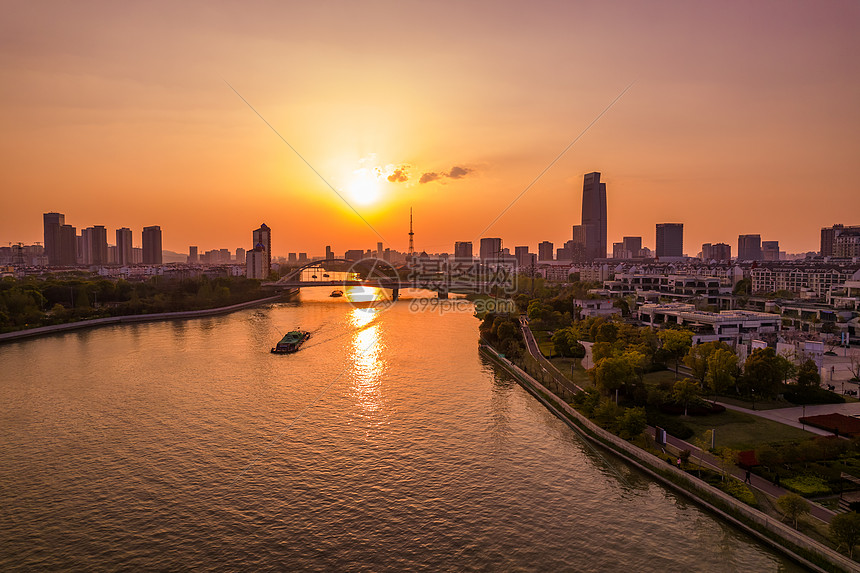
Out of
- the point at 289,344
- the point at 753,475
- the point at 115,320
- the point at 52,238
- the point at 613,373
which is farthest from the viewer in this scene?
the point at 52,238

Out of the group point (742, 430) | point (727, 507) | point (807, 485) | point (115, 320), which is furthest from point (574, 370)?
point (115, 320)

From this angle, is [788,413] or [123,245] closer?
[788,413]

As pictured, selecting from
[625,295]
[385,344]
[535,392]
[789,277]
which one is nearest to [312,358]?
[385,344]

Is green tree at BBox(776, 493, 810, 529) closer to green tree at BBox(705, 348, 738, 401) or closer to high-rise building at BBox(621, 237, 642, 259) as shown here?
green tree at BBox(705, 348, 738, 401)

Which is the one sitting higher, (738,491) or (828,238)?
(828,238)

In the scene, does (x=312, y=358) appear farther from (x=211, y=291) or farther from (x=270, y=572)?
(x=211, y=291)

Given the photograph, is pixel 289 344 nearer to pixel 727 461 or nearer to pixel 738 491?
pixel 727 461

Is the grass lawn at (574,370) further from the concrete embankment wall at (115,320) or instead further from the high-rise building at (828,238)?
the high-rise building at (828,238)

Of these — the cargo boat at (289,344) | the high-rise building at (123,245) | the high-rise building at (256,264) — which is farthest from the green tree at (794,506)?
the high-rise building at (123,245)

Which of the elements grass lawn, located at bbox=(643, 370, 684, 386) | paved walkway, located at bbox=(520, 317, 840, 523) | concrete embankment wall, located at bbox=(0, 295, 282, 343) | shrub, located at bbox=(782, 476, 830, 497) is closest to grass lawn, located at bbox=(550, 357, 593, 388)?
paved walkway, located at bbox=(520, 317, 840, 523)
